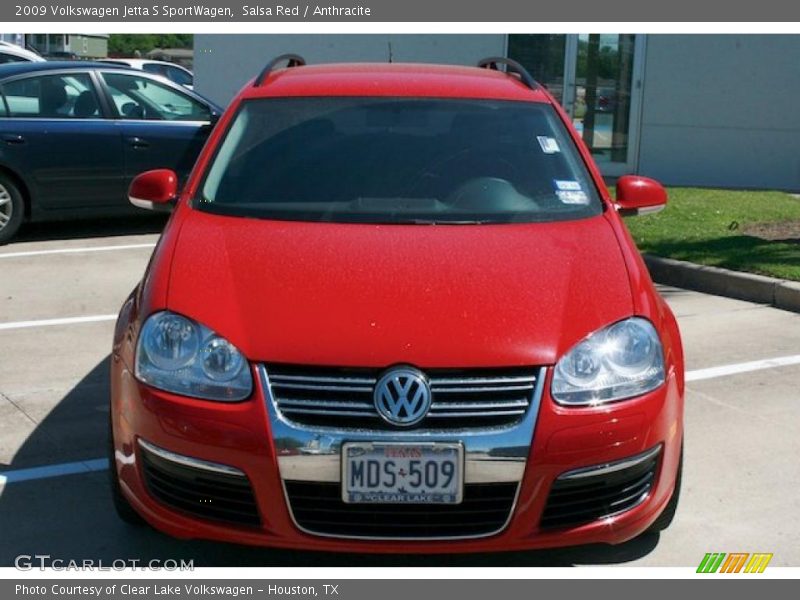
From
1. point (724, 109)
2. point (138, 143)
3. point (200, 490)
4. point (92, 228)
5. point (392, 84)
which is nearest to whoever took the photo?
point (200, 490)

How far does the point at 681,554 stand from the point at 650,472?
549 millimetres

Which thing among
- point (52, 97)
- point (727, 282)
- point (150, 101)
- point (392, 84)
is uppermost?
point (392, 84)

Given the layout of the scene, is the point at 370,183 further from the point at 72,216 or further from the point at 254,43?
the point at 254,43

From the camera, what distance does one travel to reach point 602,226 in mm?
4609

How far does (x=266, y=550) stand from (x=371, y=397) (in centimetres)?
93

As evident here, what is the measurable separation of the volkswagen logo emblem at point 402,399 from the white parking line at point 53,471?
1.85 meters

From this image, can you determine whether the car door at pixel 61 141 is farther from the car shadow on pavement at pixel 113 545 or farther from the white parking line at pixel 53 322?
the car shadow on pavement at pixel 113 545

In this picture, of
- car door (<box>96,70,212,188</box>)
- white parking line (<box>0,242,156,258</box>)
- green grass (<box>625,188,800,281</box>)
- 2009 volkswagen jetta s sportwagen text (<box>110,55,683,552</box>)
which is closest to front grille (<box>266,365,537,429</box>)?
2009 volkswagen jetta s sportwagen text (<box>110,55,683,552</box>)

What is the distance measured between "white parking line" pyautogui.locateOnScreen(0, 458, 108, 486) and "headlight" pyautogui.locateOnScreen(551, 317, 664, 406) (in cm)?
221

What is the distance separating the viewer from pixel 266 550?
4242 millimetres

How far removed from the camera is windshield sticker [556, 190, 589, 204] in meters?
4.81

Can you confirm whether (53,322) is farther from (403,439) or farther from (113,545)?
(403,439)

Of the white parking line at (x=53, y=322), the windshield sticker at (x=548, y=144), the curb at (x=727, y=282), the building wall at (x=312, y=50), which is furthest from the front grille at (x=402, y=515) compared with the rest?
the building wall at (x=312, y=50)

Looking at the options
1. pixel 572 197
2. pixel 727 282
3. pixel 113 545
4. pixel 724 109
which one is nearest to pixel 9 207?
pixel 727 282
